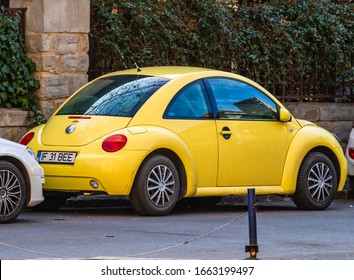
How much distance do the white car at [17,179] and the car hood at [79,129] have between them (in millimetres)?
729

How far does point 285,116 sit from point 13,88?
12.3ft

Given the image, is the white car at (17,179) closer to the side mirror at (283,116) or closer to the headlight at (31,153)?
the headlight at (31,153)

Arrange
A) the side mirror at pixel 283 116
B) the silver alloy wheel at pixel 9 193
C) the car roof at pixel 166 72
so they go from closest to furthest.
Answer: the silver alloy wheel at pixel 9 193 → the car roof at pixel 166 72 → the side mirror at pixel 283 116

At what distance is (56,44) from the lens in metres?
17.9

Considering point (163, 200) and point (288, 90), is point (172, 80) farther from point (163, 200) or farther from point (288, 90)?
point (288, 90)

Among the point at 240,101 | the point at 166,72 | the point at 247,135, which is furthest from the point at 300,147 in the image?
the point at 166,72

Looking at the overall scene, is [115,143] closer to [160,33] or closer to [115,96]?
[115,96]

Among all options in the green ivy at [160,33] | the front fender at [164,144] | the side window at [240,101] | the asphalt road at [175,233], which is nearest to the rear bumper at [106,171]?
the front fender at [164,144]

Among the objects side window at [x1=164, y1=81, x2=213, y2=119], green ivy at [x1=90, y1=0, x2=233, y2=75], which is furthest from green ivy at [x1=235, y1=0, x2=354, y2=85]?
side window at [x1=164, y1=81, x2=213, y2=119]

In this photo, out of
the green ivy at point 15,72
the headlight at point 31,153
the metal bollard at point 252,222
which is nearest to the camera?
the metal bollard at point 252,222

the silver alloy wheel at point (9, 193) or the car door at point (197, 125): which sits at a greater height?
the car door at point (197, 125)

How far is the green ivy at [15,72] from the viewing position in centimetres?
1723

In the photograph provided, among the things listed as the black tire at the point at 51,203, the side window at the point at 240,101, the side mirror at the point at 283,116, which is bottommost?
the black tire at the point at 51,203
